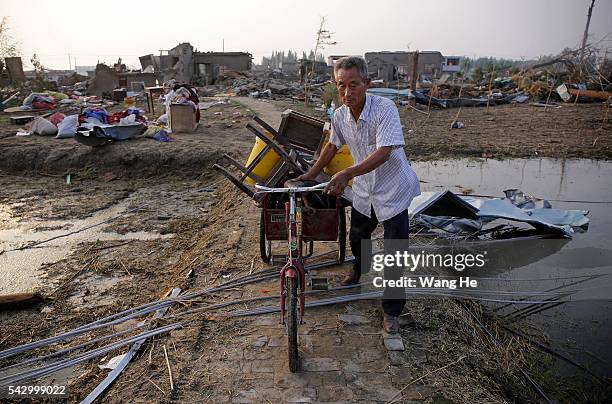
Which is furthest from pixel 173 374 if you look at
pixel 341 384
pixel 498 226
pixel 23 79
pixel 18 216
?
pixel 23 79

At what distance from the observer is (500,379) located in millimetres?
2889

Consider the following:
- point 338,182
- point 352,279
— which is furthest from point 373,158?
point 352,279

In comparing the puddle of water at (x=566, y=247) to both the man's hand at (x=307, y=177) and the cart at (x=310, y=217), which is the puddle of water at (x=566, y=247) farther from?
the man's hand at (x=307, y=177)

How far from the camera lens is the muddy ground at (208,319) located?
105 inches

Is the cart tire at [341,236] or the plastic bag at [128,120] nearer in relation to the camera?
the cart tire at [341,236]

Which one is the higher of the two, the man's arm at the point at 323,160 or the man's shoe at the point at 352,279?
the man's arm at the point at 323,160

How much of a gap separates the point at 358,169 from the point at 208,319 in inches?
66.6

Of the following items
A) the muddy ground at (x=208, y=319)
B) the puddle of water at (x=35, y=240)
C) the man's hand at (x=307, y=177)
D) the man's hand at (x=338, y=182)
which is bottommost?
the puddle of water at (x=35, y=240)

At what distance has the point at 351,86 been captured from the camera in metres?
2.91

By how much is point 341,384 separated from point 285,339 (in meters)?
0.62

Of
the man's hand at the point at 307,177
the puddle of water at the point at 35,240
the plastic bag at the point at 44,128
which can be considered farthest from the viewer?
the plastic bag at the point at 44,128

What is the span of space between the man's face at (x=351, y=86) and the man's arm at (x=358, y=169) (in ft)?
1.35

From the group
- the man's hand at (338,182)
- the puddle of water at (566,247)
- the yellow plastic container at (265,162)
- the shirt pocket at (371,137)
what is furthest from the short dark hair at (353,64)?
the puddle of water at (566,247)

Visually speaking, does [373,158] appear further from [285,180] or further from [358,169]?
[285,180]
